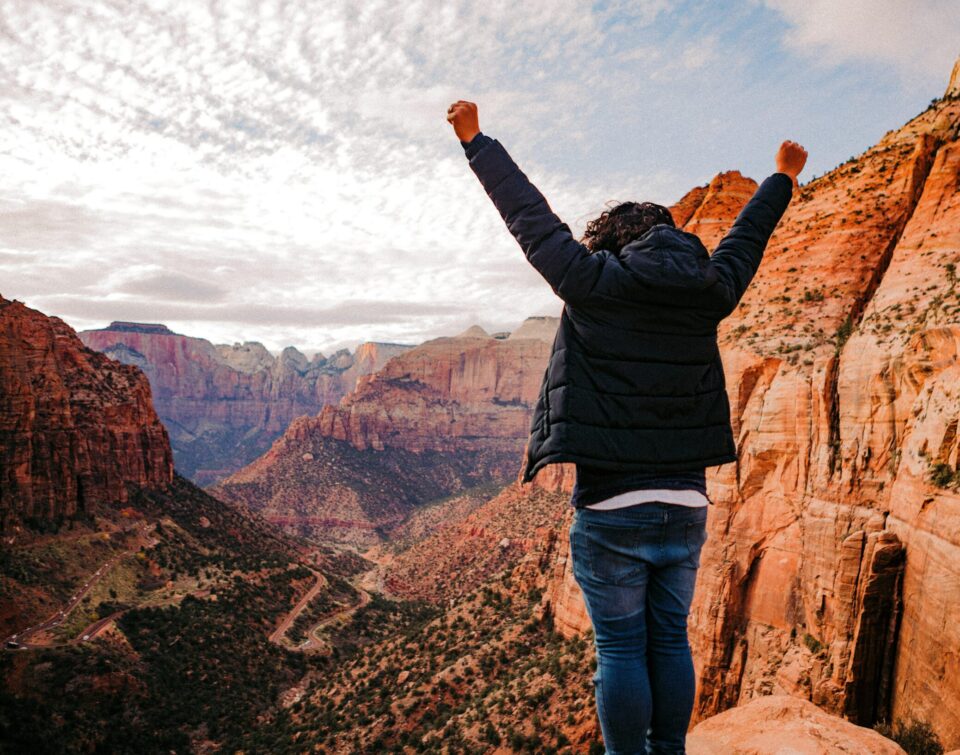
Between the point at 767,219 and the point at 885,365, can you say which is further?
the point at 885,365

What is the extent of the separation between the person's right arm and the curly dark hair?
1.19ft

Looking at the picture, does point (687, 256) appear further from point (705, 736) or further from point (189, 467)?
point (189, 467)

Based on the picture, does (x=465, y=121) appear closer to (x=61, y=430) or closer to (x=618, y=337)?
(x=618, y=337)

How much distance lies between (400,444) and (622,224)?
422 ft

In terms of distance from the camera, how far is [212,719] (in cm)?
2969

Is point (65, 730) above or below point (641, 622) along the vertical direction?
below

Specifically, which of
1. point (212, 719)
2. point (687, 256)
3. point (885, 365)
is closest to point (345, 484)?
point (212, 719)

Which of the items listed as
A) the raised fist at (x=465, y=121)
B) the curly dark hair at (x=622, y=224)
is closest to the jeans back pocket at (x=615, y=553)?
the curly dark hair at (x=622, y=224)

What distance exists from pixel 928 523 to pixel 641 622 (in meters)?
8.91

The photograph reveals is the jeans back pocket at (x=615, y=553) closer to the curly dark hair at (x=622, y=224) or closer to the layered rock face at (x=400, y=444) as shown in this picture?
the curly dark hair at (x=622, y=224)

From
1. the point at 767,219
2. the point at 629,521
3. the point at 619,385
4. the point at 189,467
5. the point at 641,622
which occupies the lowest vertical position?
the point at 189,467

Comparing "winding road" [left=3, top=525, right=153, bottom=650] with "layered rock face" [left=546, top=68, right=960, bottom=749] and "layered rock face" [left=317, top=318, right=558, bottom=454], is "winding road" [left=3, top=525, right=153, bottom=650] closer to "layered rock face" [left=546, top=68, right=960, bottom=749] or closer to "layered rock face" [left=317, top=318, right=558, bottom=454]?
"layered rock face" [left=546, top=68, right=960, bottom=749]

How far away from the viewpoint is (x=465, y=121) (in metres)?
3.10

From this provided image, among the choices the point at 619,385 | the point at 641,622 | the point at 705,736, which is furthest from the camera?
the point at 705,736
